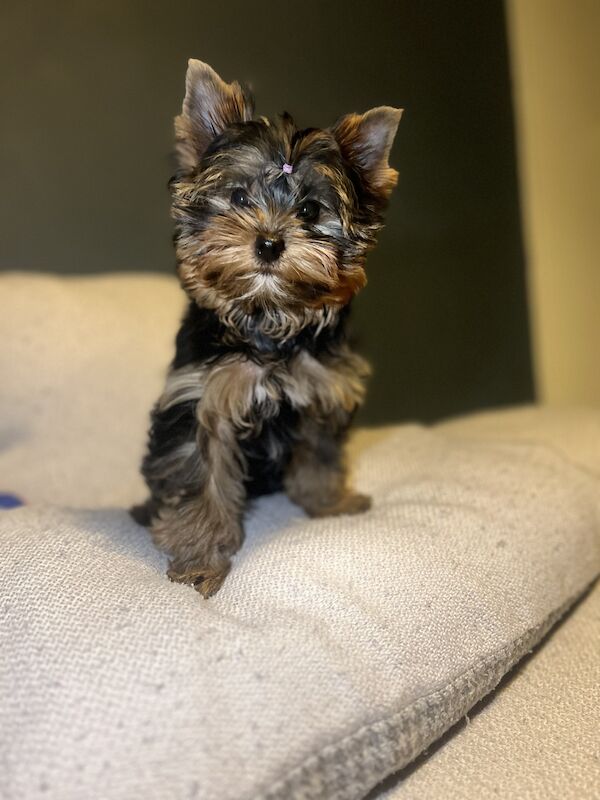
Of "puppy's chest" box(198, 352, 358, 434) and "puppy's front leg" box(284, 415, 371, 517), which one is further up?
"puppy's chest" box(198, 352, 358, 434)

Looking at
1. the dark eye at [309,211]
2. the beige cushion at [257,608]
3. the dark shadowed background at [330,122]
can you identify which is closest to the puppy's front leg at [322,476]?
the beige cushion at [257,608]

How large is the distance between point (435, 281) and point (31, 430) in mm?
2484

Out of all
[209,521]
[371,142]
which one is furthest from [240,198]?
[209,521]

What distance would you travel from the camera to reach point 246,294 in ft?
6.33

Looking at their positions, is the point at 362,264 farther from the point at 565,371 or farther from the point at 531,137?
the point at 565,371

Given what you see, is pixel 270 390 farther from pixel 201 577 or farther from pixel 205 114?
pixel 205 114

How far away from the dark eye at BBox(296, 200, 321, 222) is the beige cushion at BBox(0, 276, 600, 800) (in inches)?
34.8

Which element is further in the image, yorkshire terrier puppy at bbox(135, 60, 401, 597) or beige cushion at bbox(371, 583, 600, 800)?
yorkshire terrier puppy at bbox(135, 60, 401, 597)

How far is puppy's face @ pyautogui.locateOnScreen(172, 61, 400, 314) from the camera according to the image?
6.16ft

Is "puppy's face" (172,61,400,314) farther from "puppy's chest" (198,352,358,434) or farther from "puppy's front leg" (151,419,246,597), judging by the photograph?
"puppy's front leg" (151,419,246,597)

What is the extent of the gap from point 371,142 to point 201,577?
1.28 meters

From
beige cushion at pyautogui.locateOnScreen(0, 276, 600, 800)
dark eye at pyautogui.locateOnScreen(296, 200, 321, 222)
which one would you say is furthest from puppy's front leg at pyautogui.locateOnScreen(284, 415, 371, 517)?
dark eye at pyautogui.locateOnScreen(296, 200, 321, 222)

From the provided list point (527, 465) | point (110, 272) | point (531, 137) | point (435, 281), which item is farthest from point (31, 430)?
point (531, 137)

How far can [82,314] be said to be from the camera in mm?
3045
